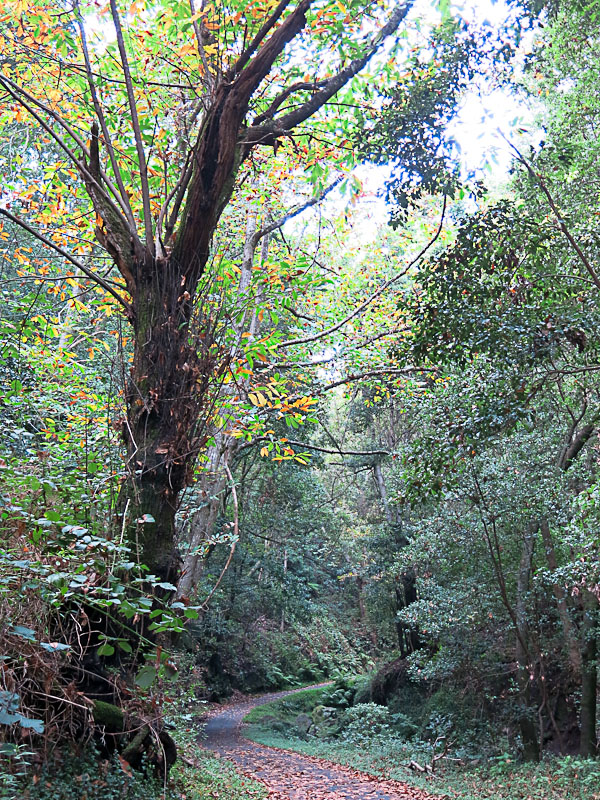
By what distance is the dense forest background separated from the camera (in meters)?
3.88

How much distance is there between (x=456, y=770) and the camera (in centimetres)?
1262

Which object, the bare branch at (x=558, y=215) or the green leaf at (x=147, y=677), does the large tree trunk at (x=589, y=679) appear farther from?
the green leaf at (x=147, y=677)

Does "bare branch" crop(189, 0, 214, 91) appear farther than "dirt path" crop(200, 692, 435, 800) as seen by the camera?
No

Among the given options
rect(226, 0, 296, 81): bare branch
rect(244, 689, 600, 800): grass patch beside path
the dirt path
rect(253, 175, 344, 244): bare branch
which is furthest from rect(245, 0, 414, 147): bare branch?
rect(244, 689, 600, 800): grass patch beside path

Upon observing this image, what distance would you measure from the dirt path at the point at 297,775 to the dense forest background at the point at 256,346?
1.19 m

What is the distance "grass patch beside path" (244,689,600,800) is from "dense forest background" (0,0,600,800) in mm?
116

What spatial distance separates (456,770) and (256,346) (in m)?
11.2

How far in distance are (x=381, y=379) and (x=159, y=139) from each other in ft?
Result: 17.1

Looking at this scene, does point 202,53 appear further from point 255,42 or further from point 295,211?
point 295,211

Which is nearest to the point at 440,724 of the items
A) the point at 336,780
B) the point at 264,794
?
the point at 336,780

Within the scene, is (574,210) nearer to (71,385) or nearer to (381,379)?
(381,379)

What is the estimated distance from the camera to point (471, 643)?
13.4m

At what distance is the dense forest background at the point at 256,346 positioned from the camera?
3885mm

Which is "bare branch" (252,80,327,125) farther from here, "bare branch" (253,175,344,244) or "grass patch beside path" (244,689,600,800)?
"grass patch beside path" (244,689,600,800)
